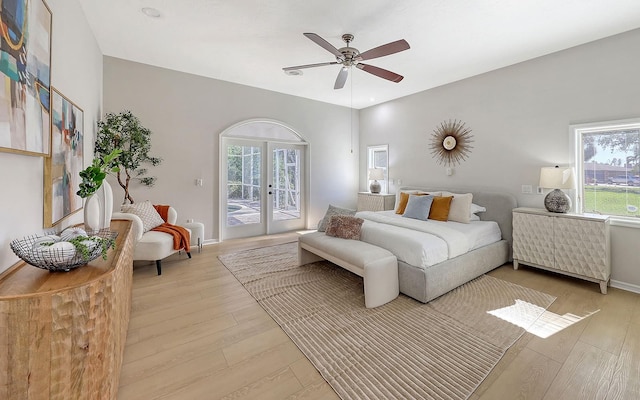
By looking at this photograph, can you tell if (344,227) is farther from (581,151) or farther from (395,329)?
(581,151)

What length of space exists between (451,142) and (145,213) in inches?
195

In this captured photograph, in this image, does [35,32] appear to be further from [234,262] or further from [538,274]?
[538,274]

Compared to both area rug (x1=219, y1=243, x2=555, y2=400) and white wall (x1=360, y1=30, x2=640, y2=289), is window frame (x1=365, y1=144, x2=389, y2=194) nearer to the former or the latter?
white wall (x1=360, y1=30, x2=640, y2=289)

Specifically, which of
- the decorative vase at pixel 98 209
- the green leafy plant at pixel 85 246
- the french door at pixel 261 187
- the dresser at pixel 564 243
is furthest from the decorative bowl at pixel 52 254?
the dresser at pixel 564 243

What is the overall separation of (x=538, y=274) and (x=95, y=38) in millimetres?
6416

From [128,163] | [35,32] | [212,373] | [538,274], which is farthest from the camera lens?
[128,163]

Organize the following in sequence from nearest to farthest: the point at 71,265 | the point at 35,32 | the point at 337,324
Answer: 1. the point at 71,265
2. the point at 35,32
3. the point at 337,324

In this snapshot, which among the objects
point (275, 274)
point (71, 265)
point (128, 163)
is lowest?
point (275, 274)

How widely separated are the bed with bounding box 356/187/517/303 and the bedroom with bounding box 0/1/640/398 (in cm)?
→ 41

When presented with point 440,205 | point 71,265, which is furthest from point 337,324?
point 440,205

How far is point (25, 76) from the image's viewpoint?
144cm

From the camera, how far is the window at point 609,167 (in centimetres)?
307

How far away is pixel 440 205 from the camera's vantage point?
159 inches

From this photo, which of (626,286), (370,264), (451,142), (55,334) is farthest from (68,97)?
(626,286)
